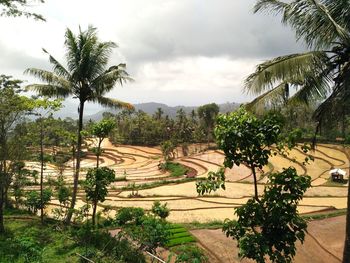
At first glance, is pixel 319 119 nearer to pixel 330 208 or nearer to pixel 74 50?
pixel 74 50

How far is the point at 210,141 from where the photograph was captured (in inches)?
2736

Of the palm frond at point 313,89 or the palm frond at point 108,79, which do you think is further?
the palm frond at point 108,79

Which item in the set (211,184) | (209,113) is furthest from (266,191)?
(209,113)

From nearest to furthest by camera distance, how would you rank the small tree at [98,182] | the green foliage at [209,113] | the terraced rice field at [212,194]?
the small tree at [98,182] → the terraced rice field at [212,194] → the green foliage at [209,113]

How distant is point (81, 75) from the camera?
50.3 ft

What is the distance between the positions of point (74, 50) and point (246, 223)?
453 inches

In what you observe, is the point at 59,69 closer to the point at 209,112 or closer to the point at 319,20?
the point at 319,20

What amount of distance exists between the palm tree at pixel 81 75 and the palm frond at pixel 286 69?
29.9 ft

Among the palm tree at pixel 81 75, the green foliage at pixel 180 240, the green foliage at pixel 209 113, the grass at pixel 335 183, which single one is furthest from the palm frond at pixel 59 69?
the green foliage at pixel 209 113

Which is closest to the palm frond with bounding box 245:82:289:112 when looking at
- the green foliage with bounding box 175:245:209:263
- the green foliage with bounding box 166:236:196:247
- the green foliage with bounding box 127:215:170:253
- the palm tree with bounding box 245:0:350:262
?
the palm tree with bounding box 245:0:350:262

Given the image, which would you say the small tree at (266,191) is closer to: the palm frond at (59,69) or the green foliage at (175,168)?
the palm frond at (59,69)

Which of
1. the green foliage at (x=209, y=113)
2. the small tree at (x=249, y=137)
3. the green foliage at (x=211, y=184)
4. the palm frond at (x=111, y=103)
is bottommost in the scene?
the green foliage at (x=211, y=184)

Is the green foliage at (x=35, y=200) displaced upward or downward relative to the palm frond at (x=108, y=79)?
downward

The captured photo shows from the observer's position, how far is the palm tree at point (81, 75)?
A: 15266 mm
